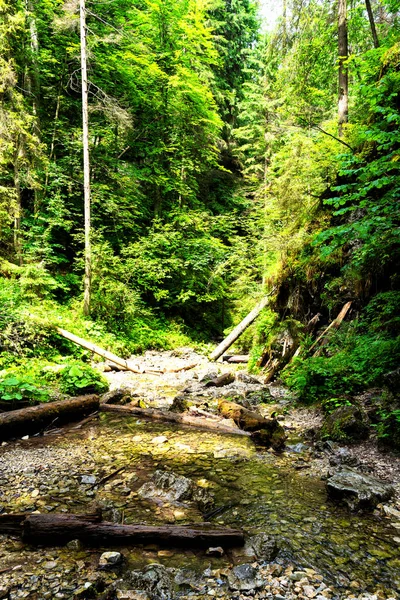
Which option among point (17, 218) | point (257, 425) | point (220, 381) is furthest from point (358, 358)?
point (17, 218)

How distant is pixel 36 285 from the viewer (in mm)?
10805

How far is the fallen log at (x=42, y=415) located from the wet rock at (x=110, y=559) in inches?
125

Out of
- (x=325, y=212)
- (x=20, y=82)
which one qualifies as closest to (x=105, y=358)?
(x=325, y=212)

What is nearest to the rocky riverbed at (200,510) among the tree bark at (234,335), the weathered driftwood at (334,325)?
the weathered driftwood at (334,325)

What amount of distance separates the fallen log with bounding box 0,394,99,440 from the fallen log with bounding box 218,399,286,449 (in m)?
2.57

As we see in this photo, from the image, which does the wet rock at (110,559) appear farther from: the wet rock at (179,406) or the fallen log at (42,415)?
the wet rock at (179,406)

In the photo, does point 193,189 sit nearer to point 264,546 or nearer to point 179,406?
point 179,406

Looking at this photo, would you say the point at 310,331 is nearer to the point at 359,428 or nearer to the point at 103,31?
the point at 359,428

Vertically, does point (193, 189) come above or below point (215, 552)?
above

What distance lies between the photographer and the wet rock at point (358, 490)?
3.29m

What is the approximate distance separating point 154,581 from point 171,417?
373cm

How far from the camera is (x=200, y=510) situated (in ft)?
11.2

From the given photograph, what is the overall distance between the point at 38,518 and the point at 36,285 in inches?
361

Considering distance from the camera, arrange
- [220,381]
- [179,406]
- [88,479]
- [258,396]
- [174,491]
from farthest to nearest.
→ [220,381] < [258,396] < [179,406] < [88,479] < [174,491]
